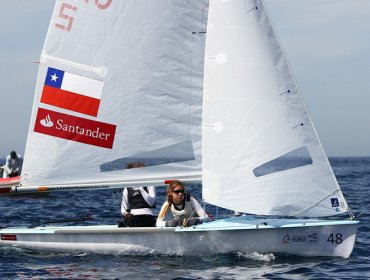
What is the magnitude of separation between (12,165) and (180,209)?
14.8 m

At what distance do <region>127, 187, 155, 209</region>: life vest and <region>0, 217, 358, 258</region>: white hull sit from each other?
1.79 feet

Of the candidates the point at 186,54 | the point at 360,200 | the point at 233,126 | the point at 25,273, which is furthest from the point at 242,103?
the point at 360,200

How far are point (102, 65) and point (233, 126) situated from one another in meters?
2.26

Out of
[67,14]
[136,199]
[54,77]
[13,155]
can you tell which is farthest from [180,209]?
[13,155]

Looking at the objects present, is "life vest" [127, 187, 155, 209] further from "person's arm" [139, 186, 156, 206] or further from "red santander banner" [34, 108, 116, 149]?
"red santander banner" [34, 108, 116, 149]

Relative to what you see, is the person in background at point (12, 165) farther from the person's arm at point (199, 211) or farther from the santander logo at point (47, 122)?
the person's arm at point (199, 211)

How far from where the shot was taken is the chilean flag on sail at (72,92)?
41.5 feet

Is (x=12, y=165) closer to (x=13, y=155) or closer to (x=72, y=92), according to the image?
(x=13, y=155)

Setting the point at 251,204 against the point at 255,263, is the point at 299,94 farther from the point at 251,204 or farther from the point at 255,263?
the point at 255,263

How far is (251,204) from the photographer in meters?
11.9

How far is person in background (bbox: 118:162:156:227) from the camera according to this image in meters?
12.7

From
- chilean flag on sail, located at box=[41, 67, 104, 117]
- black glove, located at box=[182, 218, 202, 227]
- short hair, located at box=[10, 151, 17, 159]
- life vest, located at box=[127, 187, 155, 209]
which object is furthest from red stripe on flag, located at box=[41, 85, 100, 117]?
short hair, located at box=[10, 151, 17, 159]

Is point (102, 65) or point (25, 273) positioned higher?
point (102, 65)

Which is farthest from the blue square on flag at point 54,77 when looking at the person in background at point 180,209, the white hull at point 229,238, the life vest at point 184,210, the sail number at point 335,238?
the sail number at point 335,238
